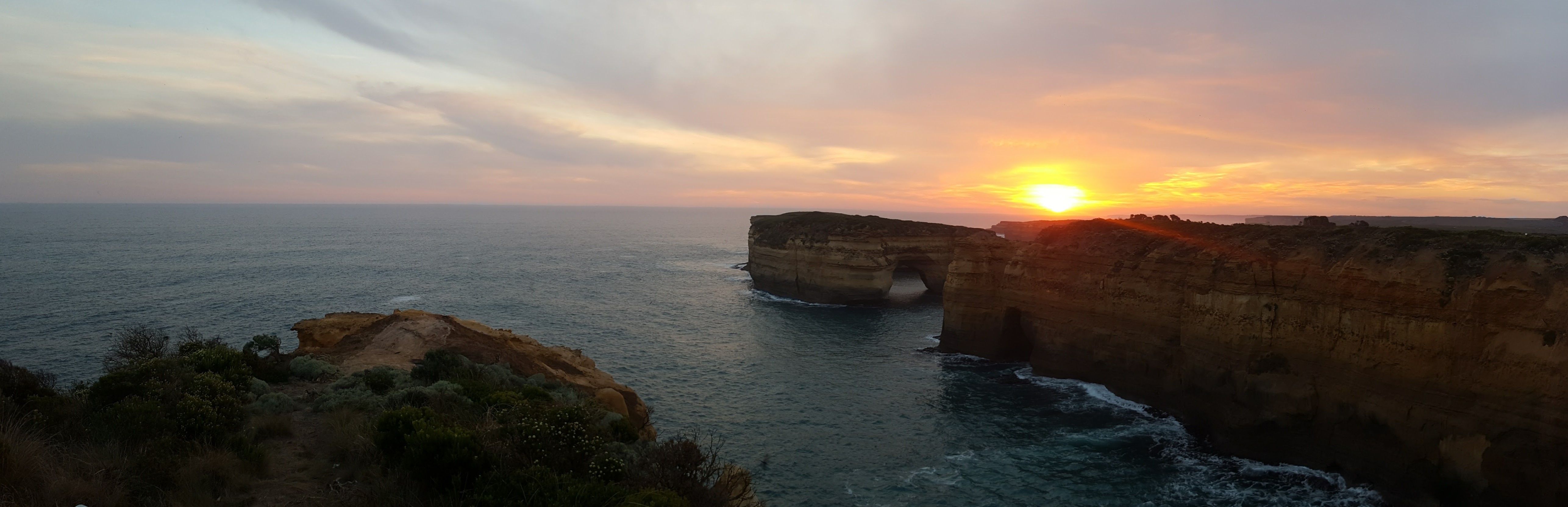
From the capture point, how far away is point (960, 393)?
30172 millimetres

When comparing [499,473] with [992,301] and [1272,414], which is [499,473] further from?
[992,301]

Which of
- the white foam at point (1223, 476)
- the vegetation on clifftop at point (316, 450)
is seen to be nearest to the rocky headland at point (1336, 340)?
the white foam at point (1223, 476)

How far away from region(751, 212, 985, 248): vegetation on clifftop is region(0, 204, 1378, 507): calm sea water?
19.0 feet

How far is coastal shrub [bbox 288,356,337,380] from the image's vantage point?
1761cm

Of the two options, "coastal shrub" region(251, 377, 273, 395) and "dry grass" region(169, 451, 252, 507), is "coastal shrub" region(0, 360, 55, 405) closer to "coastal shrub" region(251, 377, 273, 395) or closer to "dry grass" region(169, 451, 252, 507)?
"coastal shrub" region(251, 377, 273, 395)

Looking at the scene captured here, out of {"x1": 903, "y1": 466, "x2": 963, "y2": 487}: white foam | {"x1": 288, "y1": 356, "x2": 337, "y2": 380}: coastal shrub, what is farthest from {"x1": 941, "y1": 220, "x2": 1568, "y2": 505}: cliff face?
{"x1": 288, "y1": 356, "x2": 337, "y2": 380}: coastal shrub

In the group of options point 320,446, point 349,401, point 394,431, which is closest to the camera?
point 394,431

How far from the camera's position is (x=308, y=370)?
695 inches

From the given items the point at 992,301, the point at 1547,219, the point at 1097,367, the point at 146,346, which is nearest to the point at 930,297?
the point at 992,301

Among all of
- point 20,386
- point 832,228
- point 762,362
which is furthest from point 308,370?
point 832,228

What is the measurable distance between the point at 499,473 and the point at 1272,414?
80.3 ft

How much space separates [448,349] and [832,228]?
40845mm

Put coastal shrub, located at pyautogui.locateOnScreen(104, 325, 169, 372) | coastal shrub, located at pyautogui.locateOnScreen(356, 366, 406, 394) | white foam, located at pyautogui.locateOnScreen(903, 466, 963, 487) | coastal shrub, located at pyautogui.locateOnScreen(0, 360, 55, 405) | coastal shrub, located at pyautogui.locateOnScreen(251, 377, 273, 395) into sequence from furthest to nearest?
white foam, located at pyautogui.locateOnScreen(903, 466, 963, 487) → coastal shrub, located at pyautogui.locateOnScreen(104, 325, 169, 372) → coastal shrub, located at pyautogui.locateOnScreen(356, 366, 406, 394) → coastal shrub, located at pyautogui.locateOnScreen(251, 377, 273, 395) → coastal shrub, located at pyautogui.locateOnScreen(0, 360, 55, 405)

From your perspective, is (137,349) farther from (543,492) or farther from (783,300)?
(783,300)
